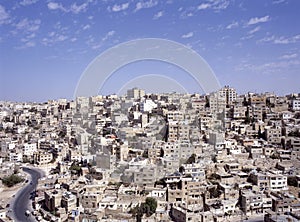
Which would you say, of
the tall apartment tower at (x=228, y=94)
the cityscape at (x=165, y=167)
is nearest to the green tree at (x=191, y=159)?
the cityscape at (x=165, y=167)

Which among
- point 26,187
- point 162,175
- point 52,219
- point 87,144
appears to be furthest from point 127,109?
point 52,219

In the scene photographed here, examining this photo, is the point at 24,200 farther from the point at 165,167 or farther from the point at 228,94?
the point at 228,94

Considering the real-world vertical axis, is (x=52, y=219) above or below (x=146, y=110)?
below

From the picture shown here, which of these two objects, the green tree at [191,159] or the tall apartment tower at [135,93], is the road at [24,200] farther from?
the tall apartment tower at [135,93]

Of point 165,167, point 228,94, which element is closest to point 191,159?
point 165,167

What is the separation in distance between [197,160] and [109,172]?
6.44 feet

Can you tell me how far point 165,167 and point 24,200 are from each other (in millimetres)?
3195

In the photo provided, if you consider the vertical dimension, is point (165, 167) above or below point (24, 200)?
above

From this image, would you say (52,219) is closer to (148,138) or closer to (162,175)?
(162,175)

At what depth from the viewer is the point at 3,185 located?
27.8ft

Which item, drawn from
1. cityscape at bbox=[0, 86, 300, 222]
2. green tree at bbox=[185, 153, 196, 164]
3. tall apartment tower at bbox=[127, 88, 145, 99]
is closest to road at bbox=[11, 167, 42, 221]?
cityscape at bbox=[0, 86, 300, 222]

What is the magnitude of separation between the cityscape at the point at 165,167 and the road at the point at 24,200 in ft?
0.08

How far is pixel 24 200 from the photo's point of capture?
7324 mm

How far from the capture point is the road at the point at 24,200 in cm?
627
